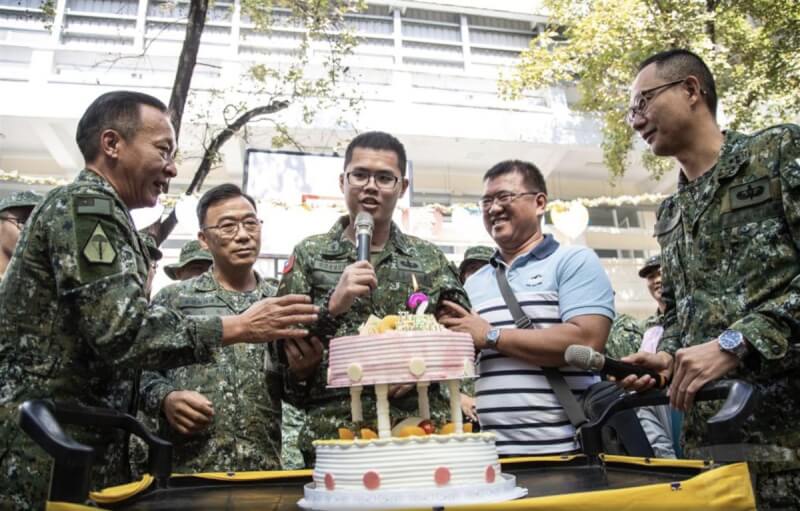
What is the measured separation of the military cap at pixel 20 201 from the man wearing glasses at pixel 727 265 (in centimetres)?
380

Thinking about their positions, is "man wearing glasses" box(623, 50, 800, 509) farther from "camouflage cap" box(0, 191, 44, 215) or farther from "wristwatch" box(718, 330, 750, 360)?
"camouflage cap" box(0, 191, 44, 215)

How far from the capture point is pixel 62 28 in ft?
41.9

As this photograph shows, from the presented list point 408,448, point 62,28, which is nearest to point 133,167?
point 408,448

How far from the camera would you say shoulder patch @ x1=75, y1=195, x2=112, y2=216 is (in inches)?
68.3

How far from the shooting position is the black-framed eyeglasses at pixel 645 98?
90.7 inches

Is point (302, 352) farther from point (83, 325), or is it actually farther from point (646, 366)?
point (646, 366)

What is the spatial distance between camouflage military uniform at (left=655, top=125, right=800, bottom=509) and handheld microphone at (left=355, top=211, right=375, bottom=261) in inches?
44.5

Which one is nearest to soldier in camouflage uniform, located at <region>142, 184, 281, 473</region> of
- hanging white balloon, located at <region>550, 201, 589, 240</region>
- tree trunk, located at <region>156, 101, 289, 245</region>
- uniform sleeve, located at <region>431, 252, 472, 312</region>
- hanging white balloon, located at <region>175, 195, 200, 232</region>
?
uniform sleeve, located at <region>431, 252, 472, 312</region>

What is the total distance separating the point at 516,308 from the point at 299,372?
3.21 ft

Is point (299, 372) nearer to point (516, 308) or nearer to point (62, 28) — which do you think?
point (516, 308)

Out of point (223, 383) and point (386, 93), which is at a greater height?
point (386, 93)

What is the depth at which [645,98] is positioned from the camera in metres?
2.36

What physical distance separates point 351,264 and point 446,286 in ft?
1.54

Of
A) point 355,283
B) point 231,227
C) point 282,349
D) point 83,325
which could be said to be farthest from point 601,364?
point 231,227
